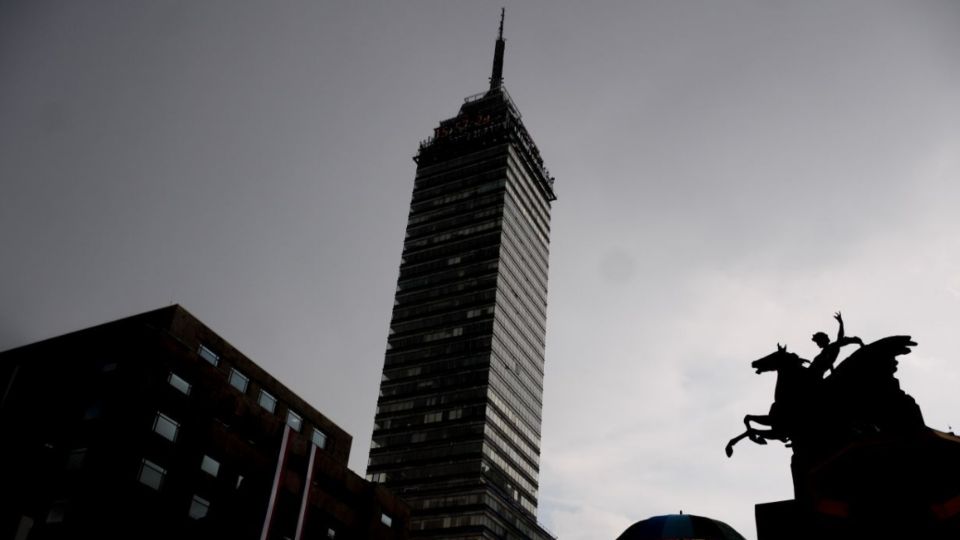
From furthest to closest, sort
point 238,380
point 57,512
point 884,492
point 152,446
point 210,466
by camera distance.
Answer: point 238,380
point 210,466
point 152,446
point 57,512
point 884,492

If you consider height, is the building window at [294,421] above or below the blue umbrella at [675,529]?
above

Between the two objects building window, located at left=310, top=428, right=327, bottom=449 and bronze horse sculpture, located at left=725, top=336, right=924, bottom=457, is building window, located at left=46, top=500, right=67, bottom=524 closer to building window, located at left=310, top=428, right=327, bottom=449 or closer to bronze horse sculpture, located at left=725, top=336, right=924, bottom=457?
building window, located at left=310, top=428, right=327, bottom=449

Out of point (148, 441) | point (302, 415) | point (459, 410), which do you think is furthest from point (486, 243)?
point (148, 441)

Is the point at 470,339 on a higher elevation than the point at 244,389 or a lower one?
higher

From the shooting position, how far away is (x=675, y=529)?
26.1 meters

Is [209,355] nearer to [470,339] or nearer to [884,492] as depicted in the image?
[884,492]

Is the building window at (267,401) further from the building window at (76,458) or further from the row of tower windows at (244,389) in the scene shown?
the building window at (76,458)

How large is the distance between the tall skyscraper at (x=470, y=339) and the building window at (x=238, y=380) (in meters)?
63.3

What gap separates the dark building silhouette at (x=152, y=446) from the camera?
43781 mm

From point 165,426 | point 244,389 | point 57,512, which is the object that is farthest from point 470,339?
point 57,512

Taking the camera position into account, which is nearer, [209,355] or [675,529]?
[675,529]

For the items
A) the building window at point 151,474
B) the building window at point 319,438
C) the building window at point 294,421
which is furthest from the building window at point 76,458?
the building window at point 319,438

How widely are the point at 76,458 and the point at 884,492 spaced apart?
44607 millimetres

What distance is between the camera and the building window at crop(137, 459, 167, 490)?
45534 millimetres
